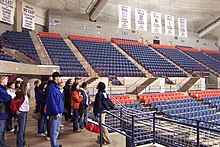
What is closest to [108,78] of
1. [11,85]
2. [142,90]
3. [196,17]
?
[142,90]

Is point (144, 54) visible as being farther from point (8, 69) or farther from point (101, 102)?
point (101, 102)

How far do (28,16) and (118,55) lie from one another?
7.93 m

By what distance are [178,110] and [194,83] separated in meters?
7.58

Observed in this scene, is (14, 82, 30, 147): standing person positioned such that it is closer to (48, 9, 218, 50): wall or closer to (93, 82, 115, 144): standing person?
(93, 82, 115, 144): standing person

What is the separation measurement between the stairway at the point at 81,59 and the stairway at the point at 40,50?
2495 millimetres

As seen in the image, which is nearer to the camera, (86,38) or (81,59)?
(81,59)

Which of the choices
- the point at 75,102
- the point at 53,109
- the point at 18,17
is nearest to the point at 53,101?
the point at 53,109

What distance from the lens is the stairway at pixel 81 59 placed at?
14166mm

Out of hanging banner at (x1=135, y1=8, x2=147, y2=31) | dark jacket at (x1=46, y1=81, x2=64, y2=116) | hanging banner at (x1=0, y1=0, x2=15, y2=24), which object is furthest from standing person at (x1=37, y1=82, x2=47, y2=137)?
hanging banner at (x1=135, y1=8, x2=147, y2=31)

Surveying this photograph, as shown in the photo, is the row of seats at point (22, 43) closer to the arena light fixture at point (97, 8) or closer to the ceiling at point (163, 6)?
the ceiling at point (163, 6)

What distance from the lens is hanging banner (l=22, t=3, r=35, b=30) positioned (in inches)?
610

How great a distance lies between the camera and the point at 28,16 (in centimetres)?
1590

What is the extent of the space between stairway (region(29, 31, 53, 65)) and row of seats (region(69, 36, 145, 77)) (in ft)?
9.95

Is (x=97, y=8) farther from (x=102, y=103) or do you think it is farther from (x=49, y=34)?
(x=102, y=103)
